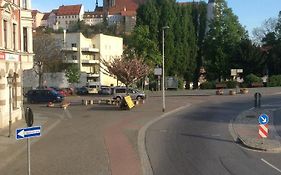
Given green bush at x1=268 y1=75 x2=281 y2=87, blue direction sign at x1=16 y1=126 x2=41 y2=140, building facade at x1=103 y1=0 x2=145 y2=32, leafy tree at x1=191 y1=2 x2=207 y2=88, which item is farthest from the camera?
building facade at x1=103 y1=0 x2=145 y2=32

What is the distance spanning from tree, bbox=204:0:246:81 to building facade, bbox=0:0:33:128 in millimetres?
54450

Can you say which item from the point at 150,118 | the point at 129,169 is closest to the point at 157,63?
the point at 150,118

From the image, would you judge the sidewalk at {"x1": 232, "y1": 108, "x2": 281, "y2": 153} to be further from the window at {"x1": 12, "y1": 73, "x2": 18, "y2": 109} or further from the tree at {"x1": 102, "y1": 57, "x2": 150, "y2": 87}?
the tree at {"x1": 102, "y1": 57, "x2": 150, "y2": 87}

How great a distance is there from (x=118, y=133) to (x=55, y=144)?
4.47 metres

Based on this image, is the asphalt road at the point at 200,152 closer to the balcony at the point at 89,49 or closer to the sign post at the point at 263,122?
the sign post at the point at 263,122

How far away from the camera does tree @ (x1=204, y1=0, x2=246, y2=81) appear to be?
84.8m

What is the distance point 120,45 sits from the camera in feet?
374

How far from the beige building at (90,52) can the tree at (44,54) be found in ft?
38.3

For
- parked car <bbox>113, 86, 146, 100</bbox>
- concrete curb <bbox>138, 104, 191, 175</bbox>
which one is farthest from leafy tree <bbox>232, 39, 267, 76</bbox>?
concrete curb <bbox>138, 104, 191, 175</bbox>

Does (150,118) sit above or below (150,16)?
below

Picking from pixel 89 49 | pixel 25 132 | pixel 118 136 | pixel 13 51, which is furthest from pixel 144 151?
pixel 89 49

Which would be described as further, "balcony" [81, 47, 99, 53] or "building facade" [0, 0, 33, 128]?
"balcony" [81, 47, 99, 53]

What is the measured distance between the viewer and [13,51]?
3067 cm

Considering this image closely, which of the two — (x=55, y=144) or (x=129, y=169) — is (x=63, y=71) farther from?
(x=129, y=169)
